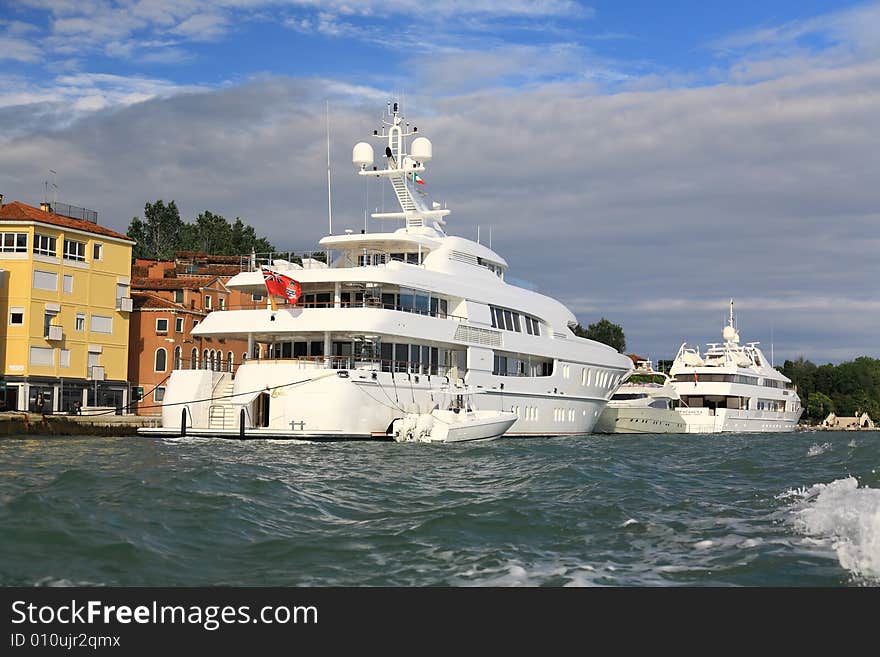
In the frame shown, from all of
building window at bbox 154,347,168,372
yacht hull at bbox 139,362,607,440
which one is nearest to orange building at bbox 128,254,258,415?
building window at bbox 154,347,168,372

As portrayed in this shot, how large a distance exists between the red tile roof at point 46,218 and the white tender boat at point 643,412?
29.8m

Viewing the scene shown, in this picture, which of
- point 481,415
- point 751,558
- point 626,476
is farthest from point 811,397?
point 751,558

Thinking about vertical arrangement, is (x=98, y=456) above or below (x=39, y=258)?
below

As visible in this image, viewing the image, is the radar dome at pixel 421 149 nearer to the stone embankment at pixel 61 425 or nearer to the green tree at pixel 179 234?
the stone embankment at pixel 61 425

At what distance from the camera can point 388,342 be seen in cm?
3297

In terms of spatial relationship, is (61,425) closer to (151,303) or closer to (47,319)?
(47,319)

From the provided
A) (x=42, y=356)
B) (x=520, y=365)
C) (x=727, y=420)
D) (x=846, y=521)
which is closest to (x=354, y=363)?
(x=520, y=365)

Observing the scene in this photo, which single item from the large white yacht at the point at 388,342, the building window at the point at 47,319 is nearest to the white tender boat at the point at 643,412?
the large white yacht at the point at 388,342

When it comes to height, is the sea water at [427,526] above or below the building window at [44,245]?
below

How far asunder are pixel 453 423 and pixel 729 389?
136 ft

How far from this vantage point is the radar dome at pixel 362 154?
132 ft

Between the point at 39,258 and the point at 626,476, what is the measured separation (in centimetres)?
3791

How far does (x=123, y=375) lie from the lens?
52.3m
